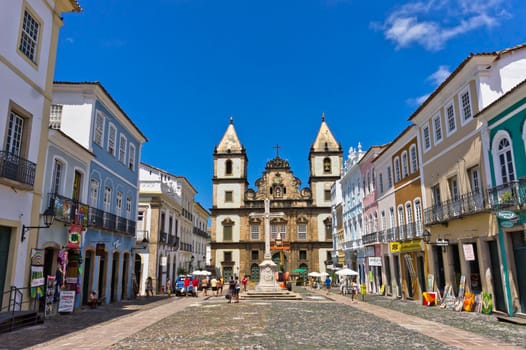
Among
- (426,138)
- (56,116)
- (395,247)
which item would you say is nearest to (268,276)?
(395,247)

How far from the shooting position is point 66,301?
16.1 m

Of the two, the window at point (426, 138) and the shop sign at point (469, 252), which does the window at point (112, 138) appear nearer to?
the window at point (426, 138)

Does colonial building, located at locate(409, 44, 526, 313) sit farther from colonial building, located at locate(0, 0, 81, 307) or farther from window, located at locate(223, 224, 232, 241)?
window, located at locate(223, 224, 232, 241)

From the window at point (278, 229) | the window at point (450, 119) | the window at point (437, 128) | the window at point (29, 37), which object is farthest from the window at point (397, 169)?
the window at point (278, 229)

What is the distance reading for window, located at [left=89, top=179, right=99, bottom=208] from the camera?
20.0 meters

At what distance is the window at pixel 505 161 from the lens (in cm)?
1419

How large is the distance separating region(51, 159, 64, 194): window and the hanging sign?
5.19 ft

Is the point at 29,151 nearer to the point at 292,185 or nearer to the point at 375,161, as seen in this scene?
the point at 375,161

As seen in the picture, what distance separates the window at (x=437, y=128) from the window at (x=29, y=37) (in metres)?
17.1

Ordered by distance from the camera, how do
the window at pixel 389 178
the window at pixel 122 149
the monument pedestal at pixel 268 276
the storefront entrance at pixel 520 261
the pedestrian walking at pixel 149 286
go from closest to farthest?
1. the storefront entrance at pixel 520 261
2. the window at pixel 122 149
3. the window at pixel 389 178
4. the monument pedestal at pixel 268 276
5. the pedestrian walking at pixel 149 286

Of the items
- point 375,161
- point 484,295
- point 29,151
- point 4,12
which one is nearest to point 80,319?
point 29,151

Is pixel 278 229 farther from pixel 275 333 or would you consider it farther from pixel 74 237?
pixel 275 333

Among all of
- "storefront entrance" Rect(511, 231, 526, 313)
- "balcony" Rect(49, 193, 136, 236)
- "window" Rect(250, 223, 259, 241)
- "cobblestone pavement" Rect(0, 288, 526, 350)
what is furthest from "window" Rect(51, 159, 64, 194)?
"window" Rect(250, 223, 259, 241)

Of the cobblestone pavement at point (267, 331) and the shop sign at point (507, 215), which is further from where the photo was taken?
the shop sign at point (507, 215)
